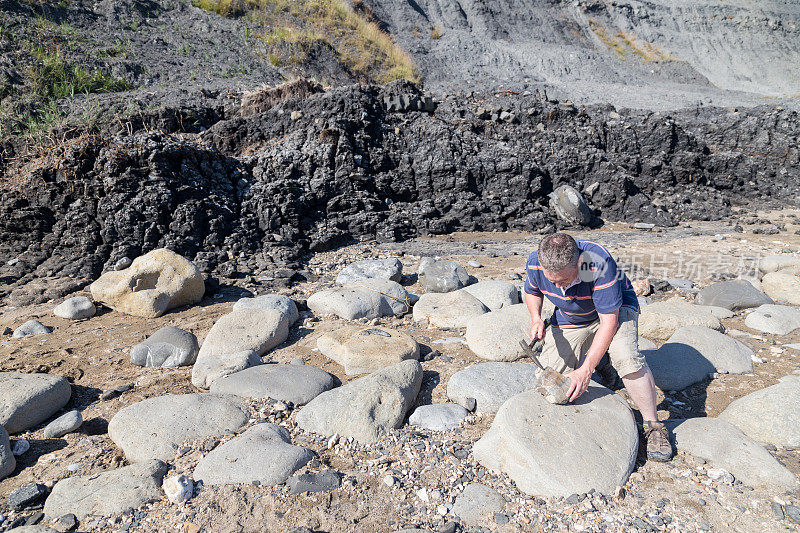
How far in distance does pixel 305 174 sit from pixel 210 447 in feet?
19.1

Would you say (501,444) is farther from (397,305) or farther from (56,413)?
(56,413)

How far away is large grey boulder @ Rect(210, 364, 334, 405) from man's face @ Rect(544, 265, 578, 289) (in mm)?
1705

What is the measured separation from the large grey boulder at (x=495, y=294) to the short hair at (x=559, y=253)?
2351mm

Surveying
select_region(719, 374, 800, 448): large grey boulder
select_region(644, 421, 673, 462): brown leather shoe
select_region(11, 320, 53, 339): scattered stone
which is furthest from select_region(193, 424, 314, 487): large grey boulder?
select_region(11, 320, 53, 339): scattered stone

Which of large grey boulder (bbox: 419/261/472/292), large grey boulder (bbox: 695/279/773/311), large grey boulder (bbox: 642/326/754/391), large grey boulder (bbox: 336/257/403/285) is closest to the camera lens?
large grey boulder (bbox: 642/326/754/391)

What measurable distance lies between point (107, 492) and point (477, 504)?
5.82 ft

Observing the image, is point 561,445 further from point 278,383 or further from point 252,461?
point 278,383

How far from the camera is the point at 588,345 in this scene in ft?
9.30

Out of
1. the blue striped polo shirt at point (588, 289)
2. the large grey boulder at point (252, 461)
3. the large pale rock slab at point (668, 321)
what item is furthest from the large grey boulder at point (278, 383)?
the large pale rock slab at point (668, 321)

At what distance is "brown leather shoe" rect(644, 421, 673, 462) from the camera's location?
239cm

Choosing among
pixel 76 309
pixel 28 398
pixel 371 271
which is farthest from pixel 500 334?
pixel 76 309

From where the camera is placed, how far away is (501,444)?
2.35 meters

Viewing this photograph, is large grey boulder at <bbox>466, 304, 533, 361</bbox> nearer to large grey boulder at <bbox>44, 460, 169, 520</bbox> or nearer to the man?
the man

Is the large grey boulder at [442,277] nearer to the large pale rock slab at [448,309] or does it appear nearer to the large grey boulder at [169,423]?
the large pale rock slab at [448,309]
